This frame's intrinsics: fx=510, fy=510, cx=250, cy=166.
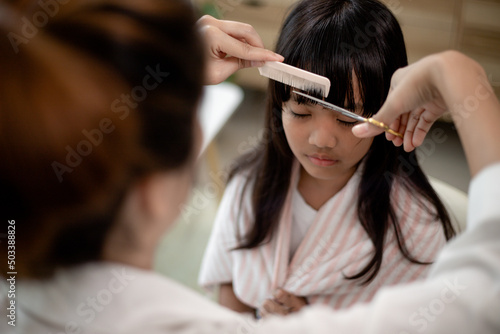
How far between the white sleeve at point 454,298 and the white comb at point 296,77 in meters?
0.29

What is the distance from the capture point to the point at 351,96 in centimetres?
74

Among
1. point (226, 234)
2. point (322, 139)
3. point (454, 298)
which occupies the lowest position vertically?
point (226, 234)

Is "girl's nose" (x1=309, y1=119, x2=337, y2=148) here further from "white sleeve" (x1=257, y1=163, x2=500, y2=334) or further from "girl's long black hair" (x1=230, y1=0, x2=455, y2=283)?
"white sleeve" (x1=257, y1=163, x2=500, y2=334)

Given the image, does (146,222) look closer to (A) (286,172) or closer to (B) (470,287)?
(B) (470,287)

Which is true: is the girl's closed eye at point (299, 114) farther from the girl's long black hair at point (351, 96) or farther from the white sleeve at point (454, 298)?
Answer: the white sleeve at point (454, 298)

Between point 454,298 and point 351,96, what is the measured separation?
0.37 metres

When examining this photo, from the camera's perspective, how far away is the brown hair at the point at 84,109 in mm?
374

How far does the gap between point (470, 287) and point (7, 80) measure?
407 millimetres

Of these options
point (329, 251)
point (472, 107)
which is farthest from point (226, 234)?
point (472, 107)

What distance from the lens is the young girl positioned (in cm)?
74

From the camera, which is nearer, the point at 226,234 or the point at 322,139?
the point at 322,139

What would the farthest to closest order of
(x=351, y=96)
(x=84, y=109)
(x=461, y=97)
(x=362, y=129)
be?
(x=351, y=96), (x=362, y=129), (x=461, y=97), (x=84, y=109)

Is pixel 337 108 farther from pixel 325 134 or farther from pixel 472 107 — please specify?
pixel 472 107

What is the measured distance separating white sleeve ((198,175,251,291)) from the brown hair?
0.53 meters
